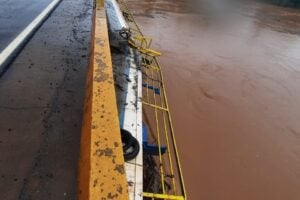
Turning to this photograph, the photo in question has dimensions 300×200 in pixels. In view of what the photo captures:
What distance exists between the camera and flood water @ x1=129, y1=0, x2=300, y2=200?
4918 mm

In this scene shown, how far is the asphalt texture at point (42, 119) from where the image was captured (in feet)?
7.09

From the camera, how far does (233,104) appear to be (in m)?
7.30

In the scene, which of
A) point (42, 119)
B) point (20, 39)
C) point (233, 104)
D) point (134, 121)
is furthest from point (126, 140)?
point (233, 104)

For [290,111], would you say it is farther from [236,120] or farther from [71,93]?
[71,93]

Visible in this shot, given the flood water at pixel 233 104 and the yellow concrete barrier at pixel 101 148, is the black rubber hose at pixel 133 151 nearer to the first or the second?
the yellow concrete barrier at pixel 101 148

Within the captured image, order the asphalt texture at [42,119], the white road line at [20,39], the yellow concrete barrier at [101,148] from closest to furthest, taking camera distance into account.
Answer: the yellow concrete barrier at [101,148] → the asphalt texture at [42,119] → the white road line at [20,39]

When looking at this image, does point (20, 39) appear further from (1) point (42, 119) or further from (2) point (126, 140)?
(2) point (126, 140)

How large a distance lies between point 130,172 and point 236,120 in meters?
4.52

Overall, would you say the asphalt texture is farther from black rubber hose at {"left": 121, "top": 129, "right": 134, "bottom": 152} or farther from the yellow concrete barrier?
black rubber hose at {"left": 121, "top": 129, "right": 134, "bottom": 152}

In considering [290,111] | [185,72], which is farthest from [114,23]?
[290,111]

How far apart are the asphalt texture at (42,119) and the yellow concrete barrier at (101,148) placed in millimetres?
197

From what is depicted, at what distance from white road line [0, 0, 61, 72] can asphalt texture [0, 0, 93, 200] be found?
0.42 ft

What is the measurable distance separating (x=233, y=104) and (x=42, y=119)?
5.57 m

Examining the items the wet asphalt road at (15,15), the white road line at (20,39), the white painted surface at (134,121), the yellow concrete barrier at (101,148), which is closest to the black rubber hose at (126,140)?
the white painted surface at (134,121)
